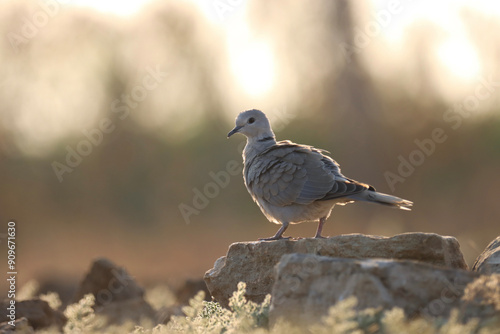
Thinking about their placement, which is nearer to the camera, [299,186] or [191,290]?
[299,186]

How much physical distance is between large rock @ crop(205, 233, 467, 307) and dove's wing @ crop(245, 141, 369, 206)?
1.95 ft

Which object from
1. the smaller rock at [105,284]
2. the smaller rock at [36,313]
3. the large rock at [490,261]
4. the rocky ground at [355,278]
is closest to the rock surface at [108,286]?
the smaller rock at [105,284]

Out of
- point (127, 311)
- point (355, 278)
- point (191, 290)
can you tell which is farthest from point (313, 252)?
point (191, 290)

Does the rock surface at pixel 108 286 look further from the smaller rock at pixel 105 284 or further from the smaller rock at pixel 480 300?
the smaller rock at pixel 480 300

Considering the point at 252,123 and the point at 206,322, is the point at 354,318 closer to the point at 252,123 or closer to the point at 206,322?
the point at 206,322

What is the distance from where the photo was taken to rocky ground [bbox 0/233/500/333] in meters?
3.81

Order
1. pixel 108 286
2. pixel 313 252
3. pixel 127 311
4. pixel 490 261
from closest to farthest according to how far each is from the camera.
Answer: pixel 490 261 → pixel 313 252 → pixel 127 311 → pixel 108 286

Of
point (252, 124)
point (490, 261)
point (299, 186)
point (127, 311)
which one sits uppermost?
point (252, 124)

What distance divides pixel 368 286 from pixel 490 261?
209 cm

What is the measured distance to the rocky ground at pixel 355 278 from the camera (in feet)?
12.5

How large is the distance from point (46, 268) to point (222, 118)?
533cm

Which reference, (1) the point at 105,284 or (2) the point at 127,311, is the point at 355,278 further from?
(1) the point at 105,284

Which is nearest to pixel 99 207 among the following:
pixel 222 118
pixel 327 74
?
pixel 222 118

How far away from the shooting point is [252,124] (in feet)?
24.4
